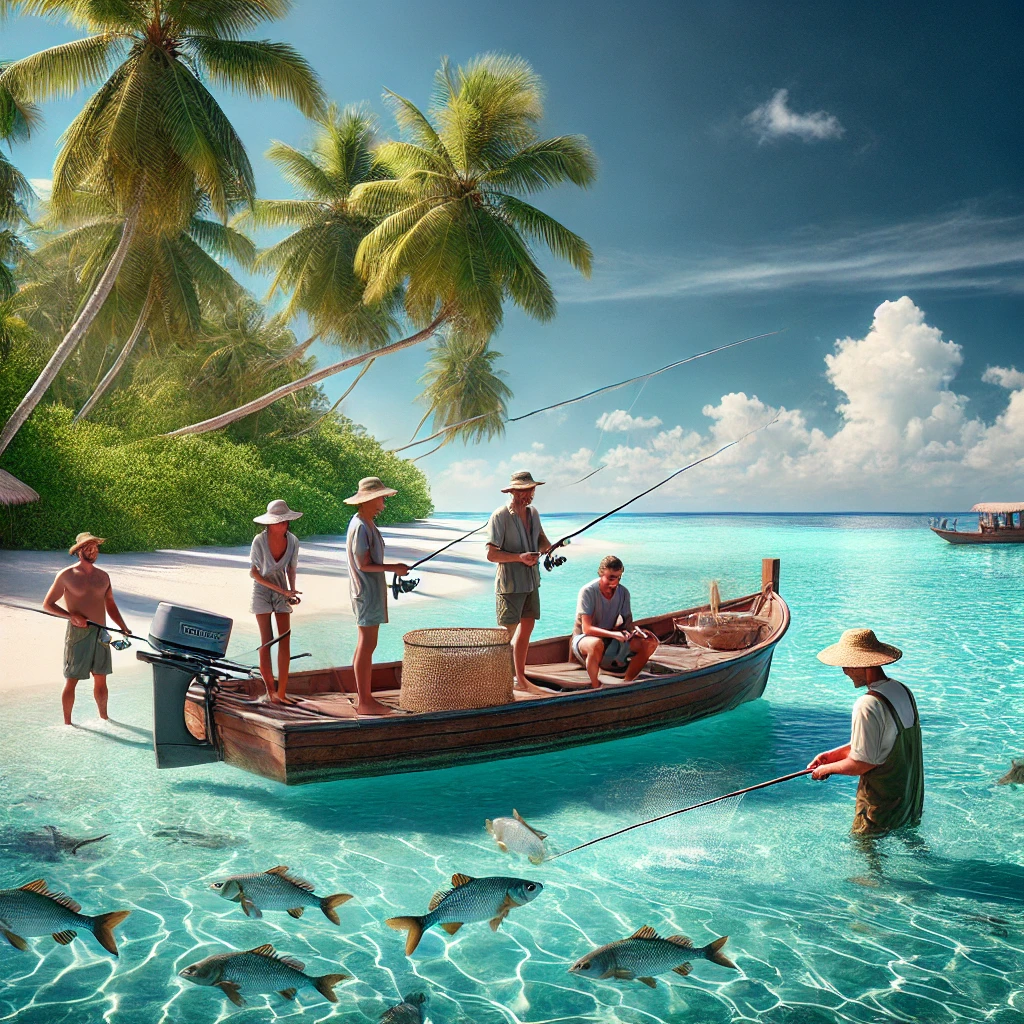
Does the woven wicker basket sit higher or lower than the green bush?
lower

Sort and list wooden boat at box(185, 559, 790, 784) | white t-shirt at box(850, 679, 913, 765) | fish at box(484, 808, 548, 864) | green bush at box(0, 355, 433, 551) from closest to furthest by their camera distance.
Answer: white t-shirt at box(850, 679, 913, 765) < fish at box(484, 808, 548, 864) < wooden boat at box(185, 559, 790, 784) < green bush at box(0, 355, 433, 551)

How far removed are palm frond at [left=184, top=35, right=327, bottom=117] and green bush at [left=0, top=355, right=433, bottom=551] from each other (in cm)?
781

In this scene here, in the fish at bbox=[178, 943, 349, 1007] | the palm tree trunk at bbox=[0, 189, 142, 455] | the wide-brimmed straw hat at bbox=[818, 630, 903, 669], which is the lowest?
the fish at bbox=[178, 943, 349, 1007]

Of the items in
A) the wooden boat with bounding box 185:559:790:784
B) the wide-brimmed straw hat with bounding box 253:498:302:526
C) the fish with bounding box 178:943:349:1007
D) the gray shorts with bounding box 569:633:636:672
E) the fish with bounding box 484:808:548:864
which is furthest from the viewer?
the gray shorts with bounding box 569:633:636:672

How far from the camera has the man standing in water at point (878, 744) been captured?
462 centimetres

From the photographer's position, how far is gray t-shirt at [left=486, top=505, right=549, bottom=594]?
755cm

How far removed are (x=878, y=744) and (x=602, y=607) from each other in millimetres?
3407

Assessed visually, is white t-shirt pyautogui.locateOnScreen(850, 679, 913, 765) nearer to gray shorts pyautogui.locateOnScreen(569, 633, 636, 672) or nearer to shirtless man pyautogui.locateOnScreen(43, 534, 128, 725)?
gray shorts pyautogui.locateOnScreen(569, 633, 636, 672)

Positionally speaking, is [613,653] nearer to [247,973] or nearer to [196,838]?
[196,838]

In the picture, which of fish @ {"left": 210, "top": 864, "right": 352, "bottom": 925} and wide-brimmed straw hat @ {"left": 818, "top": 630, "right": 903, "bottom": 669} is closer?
fish @ {"left": 210, "top": 864, "right": 352, "bottom": 925}

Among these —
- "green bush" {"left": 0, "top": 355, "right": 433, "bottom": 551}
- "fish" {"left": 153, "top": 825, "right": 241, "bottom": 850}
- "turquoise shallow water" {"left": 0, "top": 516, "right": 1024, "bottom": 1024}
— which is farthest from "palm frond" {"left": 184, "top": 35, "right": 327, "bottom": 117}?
"fish" {"left": 153, "top": 825, "right": 241, "bottom": 850}

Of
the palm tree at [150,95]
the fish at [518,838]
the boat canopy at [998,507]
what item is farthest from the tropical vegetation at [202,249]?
the boat canopy at [998,507]

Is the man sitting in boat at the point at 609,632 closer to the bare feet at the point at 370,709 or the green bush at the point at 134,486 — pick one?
the bare feet at the point at 370,709

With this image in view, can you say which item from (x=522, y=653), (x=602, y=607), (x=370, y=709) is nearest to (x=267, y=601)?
(x=370, y=709)
